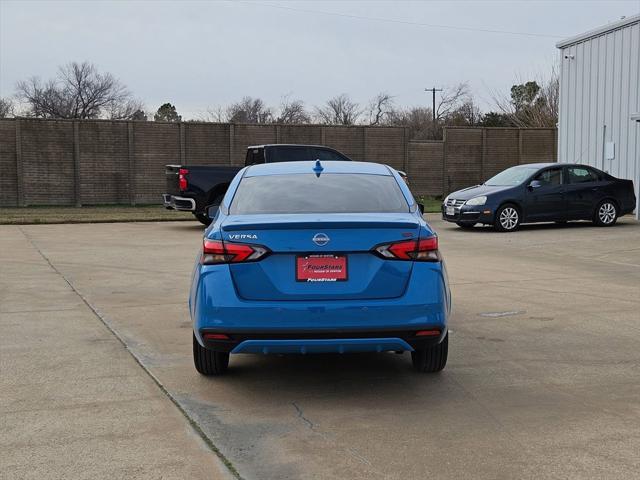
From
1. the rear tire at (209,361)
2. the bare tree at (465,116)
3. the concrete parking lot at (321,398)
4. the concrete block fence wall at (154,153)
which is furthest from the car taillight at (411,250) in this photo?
the bare tree at (465,116)

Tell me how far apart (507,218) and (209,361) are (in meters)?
13.0

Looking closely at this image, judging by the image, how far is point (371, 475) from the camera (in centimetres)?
374

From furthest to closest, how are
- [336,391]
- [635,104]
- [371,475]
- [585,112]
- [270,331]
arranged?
1. [585,112]
2. [635,104]
3. [336,391]
4. [270,331]
5. [371,475]

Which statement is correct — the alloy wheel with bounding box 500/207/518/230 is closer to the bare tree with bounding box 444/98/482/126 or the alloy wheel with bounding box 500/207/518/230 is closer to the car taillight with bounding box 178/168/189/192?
the car taillight with bounding box 178/168/189/192

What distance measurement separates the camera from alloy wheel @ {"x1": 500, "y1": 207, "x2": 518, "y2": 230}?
17.3 metres

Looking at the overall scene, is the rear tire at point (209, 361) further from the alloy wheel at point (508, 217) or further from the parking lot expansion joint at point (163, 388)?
the alloy wheel at point (508, 217)

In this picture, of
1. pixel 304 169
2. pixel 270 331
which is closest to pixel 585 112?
pixel 304 169

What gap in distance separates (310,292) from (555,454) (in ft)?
5.58

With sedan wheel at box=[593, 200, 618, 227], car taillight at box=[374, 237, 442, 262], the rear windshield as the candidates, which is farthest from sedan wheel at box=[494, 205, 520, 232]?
car taillight at box=[374, 237, 442, 262]

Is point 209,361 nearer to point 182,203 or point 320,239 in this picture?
point 320,239

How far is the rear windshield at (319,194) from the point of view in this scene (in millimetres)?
5414

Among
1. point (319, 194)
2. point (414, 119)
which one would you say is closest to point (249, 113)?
point (414, 119)

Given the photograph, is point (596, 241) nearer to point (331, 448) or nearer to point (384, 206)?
point (384, 206)

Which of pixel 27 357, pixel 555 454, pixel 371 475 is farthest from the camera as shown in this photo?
pixel 27 357
